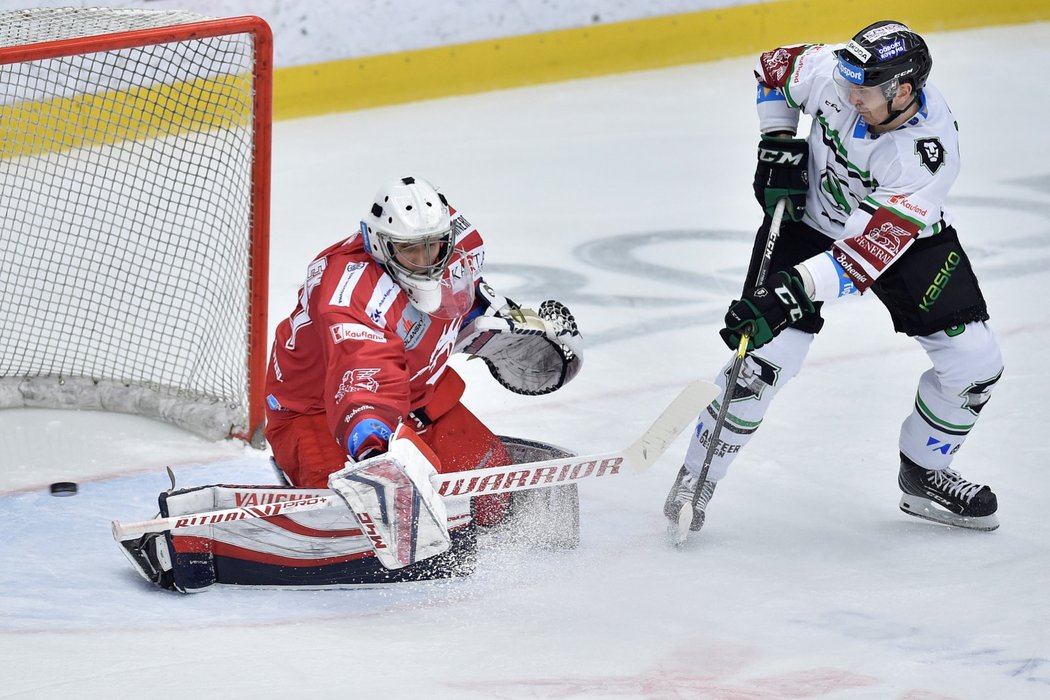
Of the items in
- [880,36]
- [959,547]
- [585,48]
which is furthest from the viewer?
[585,48]

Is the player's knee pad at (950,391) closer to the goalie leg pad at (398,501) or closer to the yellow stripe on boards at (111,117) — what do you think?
the goalie leg pad at (398,501)

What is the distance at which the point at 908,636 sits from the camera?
2629 millimetres

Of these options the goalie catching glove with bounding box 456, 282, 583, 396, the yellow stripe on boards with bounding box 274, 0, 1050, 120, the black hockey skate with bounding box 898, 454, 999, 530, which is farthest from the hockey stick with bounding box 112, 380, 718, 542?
the yellow stripe on boards with bounding box 274, 0, 1050, 120

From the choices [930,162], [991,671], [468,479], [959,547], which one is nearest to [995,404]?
[959,547]

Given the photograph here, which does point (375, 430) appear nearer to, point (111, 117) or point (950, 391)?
point (950, 391)

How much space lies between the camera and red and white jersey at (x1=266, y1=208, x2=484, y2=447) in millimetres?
2652

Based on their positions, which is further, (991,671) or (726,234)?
(726,234)

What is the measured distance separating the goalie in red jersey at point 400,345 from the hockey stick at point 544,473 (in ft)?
0.57

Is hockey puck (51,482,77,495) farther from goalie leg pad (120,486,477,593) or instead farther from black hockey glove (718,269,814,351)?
black hockey glove (718,269,814,351)

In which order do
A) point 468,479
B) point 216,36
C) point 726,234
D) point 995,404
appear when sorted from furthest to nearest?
1. point 726,234
2. point 995,404
3. point 216,36
4. point 468,479

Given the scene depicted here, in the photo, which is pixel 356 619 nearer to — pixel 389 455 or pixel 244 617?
pixel 244 617

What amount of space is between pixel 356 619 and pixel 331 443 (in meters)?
0.41

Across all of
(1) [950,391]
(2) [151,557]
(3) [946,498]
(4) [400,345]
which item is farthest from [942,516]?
(2) [151,557]

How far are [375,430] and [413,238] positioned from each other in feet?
1.27
